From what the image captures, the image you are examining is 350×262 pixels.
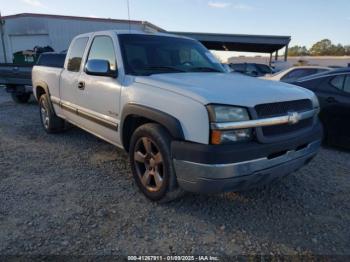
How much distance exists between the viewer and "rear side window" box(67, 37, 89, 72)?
502 centimetres

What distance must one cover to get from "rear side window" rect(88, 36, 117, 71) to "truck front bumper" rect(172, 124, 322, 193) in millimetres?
1704

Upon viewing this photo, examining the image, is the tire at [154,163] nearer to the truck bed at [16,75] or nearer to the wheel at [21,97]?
the truck bed at [16,75]

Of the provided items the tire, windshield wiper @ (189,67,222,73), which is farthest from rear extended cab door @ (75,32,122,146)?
windshield wiper @ (189,67,222,73)

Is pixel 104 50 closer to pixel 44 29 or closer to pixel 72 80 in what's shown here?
pixel 72 80

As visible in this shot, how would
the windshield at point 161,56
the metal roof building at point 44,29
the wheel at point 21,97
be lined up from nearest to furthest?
the windshield at point 161,56
the wheel at point 21,97
the metal roof building at point 44,29

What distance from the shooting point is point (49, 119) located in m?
6.45

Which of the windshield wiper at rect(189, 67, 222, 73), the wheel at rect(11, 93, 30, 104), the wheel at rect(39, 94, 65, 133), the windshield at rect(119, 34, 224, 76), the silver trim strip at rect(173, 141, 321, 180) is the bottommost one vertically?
the wheel at rect(11, 93, 30, 104)

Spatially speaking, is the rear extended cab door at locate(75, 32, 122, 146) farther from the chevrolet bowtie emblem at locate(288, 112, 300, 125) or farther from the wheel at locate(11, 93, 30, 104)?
the wheel at locate(11, 93, 30, 104)

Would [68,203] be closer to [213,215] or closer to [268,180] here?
[213,215]

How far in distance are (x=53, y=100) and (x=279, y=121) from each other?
171 inches

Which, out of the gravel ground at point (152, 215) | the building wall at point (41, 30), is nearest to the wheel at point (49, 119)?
the gravel ground at point (152, 215)

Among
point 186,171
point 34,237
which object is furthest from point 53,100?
point 186,171

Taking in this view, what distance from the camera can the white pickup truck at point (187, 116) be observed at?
2.85 meters

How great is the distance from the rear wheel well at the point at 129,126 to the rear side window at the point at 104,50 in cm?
68
